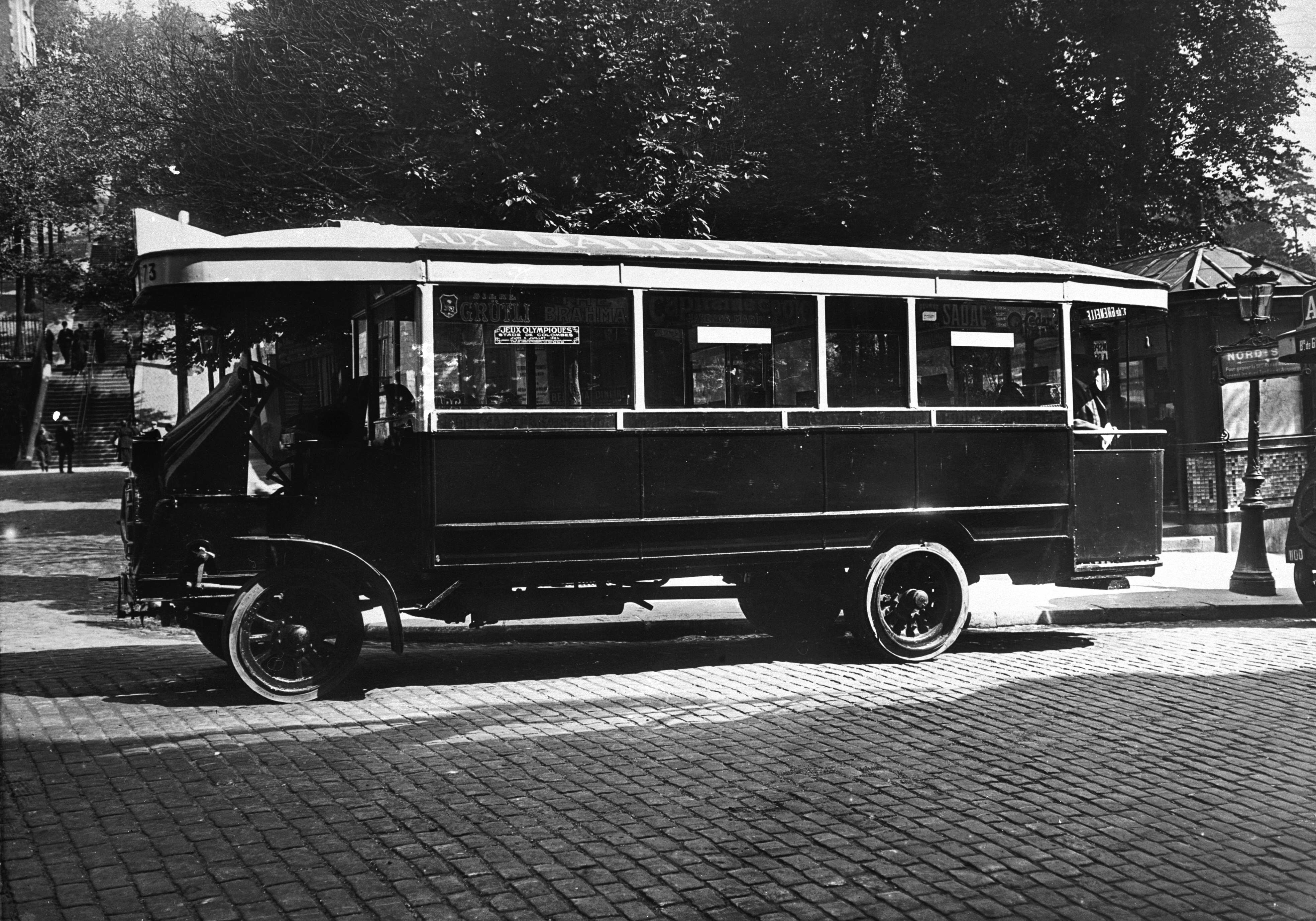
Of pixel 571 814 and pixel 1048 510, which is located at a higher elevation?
pixel 1048 510

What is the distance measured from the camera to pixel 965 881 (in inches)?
175

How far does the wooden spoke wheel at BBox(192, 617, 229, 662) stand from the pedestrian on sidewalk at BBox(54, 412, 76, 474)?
32761 millimetres

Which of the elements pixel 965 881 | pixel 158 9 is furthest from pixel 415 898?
pixel 158 9

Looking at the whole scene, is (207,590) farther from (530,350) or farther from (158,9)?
(158,9)

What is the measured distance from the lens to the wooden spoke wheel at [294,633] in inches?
305

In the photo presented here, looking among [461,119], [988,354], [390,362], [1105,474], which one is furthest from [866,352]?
[461,119]

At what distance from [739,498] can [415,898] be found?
4.86 meters

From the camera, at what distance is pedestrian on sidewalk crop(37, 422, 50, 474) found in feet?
132

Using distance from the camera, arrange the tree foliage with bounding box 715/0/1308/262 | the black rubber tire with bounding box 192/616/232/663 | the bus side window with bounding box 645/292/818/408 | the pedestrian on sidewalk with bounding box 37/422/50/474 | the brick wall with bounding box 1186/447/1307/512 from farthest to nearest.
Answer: the pedestrian on sidewalk with bounding box 37/422/50/474 → the tree foliage with bounding box 715/0/1308/262 → the brick wall with bounding box 1186/447/1307/512 → the bus side window with bounding box 645/292/818/408 → the black rubber tire with bounding box 192/616/232/663

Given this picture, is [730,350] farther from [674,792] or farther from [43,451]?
[43,451]

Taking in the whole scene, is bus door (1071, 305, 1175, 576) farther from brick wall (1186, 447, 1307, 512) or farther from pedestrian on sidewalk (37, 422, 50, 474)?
pedestrian on sidewalk (37, 422, 50, 474)

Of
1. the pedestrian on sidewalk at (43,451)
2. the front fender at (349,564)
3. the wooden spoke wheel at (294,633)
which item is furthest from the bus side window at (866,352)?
the pedestrian on sidewalk at (43,451)

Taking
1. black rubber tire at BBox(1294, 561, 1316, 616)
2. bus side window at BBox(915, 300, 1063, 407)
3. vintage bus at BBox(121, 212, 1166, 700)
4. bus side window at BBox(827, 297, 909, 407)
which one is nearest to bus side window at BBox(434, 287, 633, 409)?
vintage bus at BBox(121, 212, 1166, 700)

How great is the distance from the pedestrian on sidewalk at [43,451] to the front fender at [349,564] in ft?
117
